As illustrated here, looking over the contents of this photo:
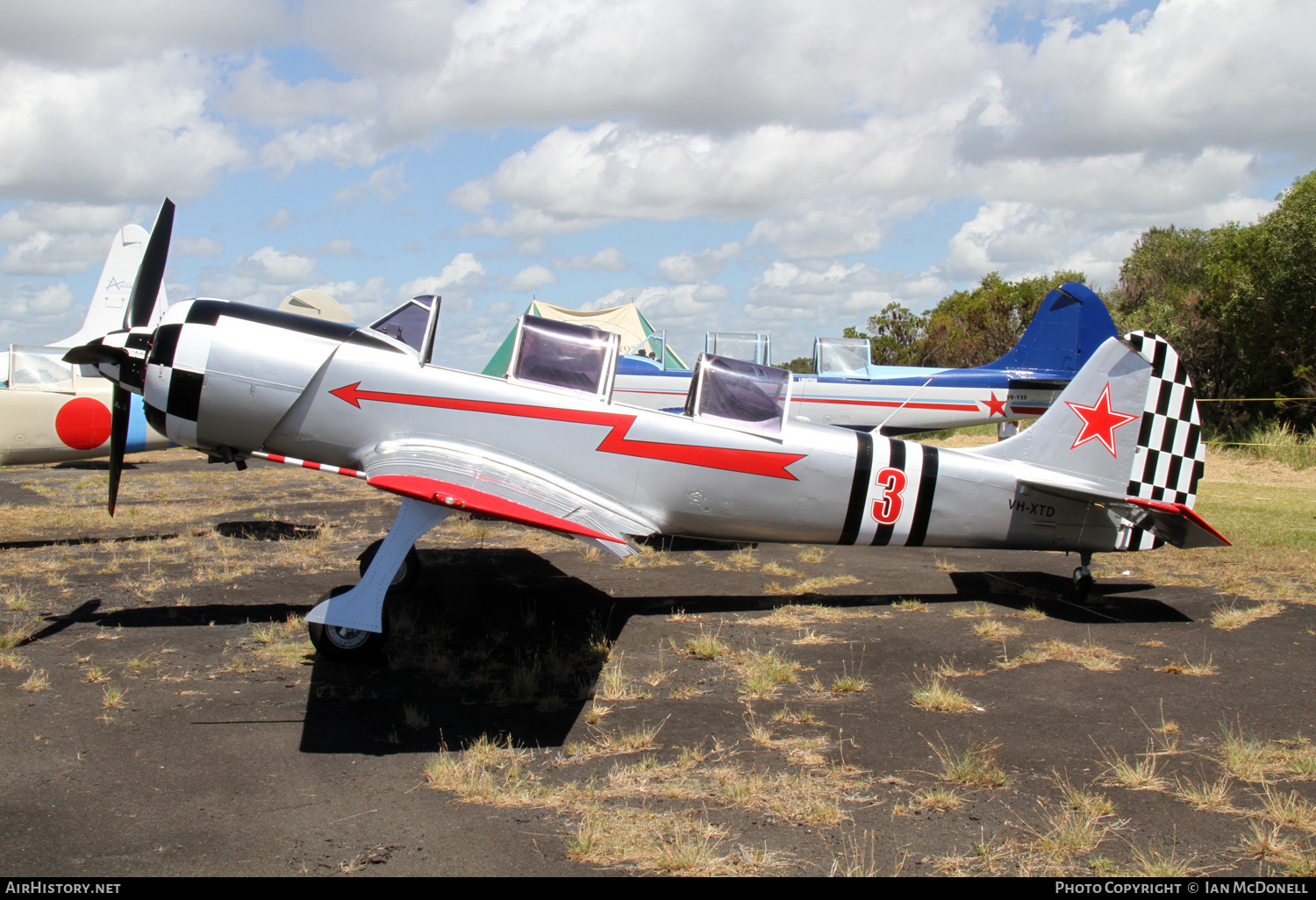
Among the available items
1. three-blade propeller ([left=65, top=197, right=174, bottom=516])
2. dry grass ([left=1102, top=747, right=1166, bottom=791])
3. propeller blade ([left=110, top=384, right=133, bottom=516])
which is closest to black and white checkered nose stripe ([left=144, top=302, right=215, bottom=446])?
three-blade propeller ([left=65, top=197, right=174, bottom=516])

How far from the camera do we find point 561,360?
6.52 meters

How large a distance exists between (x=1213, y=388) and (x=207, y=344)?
26608 mm

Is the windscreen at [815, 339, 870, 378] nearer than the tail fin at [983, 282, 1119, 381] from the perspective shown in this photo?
No

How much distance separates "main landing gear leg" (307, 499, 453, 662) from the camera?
514cm

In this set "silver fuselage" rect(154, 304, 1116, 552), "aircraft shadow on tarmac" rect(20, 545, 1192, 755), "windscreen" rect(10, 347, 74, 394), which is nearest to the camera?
"aircraft shadow on tarmac" rect(20, 545, 1192, 755)

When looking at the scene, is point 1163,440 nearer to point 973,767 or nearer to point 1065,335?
point 973,767

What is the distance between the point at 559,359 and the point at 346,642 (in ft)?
8.35

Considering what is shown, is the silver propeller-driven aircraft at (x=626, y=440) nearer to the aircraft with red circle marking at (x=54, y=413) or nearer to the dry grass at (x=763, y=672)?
the dry grass at (x=763, y=672)

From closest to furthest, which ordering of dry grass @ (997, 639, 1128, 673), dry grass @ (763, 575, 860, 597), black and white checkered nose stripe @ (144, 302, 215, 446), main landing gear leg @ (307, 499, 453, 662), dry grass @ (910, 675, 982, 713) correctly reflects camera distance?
dry grass @ (910, 675, 982, 713) → main landing gear leg @ (307, 499, 453, 662) → dry grass @ (997, 639, 1128, 673) → black and white checkered nose stripe @ (144, 302, 215, 446) → dry grass @ (763, 575, 860, 597)

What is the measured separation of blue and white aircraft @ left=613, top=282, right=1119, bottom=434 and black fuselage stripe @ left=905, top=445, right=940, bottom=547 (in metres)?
7.02

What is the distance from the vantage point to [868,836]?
3.40 metres

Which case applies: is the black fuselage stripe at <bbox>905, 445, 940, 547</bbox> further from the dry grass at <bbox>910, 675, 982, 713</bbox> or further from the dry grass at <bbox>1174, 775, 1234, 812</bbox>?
the dry grass at <bbox>1174, 775, 1234, 812</bbox>

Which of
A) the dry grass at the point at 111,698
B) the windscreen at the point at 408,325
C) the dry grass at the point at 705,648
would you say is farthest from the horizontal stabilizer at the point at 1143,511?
the dry grass at the point at 111,698

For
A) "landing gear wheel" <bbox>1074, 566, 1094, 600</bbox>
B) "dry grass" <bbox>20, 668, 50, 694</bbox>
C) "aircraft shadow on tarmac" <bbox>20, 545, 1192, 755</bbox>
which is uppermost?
"landing gear wheel" <bbox>1074, 566, 1094, 600</bbox>
